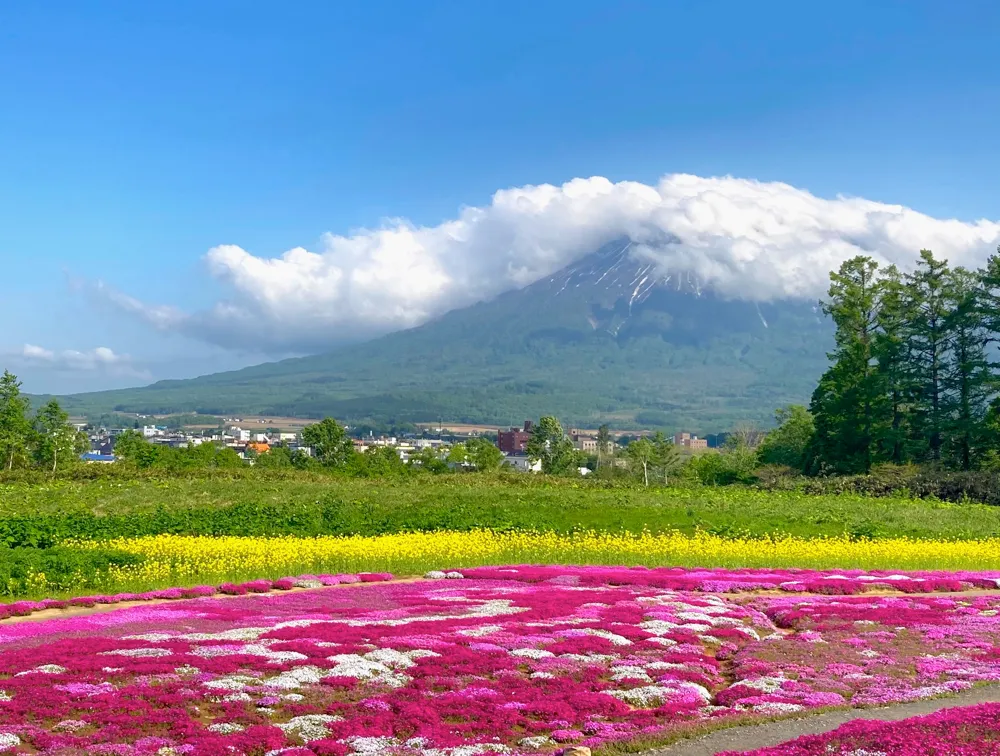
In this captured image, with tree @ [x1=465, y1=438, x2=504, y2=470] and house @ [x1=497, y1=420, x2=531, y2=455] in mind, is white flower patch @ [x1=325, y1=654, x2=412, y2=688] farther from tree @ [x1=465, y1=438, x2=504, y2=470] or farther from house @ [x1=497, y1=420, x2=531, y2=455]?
house @ [x1=497, y1=420, x2=531, y2=455]

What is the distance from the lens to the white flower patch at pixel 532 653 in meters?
13.0

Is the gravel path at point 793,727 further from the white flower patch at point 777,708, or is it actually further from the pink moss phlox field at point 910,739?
the pink moss phlox field at point 910,739

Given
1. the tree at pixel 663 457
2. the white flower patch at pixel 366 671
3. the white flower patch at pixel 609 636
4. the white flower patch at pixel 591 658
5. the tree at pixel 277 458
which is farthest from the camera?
the tree at pixel 663 457

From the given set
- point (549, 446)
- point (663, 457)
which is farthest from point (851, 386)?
point (549, 446)

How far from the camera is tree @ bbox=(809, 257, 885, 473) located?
61.0 meters

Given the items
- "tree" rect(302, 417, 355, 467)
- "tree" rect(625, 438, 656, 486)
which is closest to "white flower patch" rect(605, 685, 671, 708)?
"tree" rect(302, 417, 355, 467)

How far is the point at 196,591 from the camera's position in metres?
19.4

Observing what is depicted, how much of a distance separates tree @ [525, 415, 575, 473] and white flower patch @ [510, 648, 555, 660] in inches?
3978

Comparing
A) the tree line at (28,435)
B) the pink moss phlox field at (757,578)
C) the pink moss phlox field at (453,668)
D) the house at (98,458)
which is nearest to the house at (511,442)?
the house at (98,458)

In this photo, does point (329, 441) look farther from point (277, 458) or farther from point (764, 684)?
point (764, 684)

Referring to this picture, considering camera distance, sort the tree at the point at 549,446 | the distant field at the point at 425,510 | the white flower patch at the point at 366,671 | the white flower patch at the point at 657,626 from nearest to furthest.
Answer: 1. the white flower patch at the point at 366,671
2. the white flower patch at the point at 657,626
3. the distant field at the point at 425,510
4. the tree at the point at 549,446

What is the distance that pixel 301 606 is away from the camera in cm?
1789

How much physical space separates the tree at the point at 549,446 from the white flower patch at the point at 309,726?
10456 centimetres

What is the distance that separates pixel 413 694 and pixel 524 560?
15.2 metres
